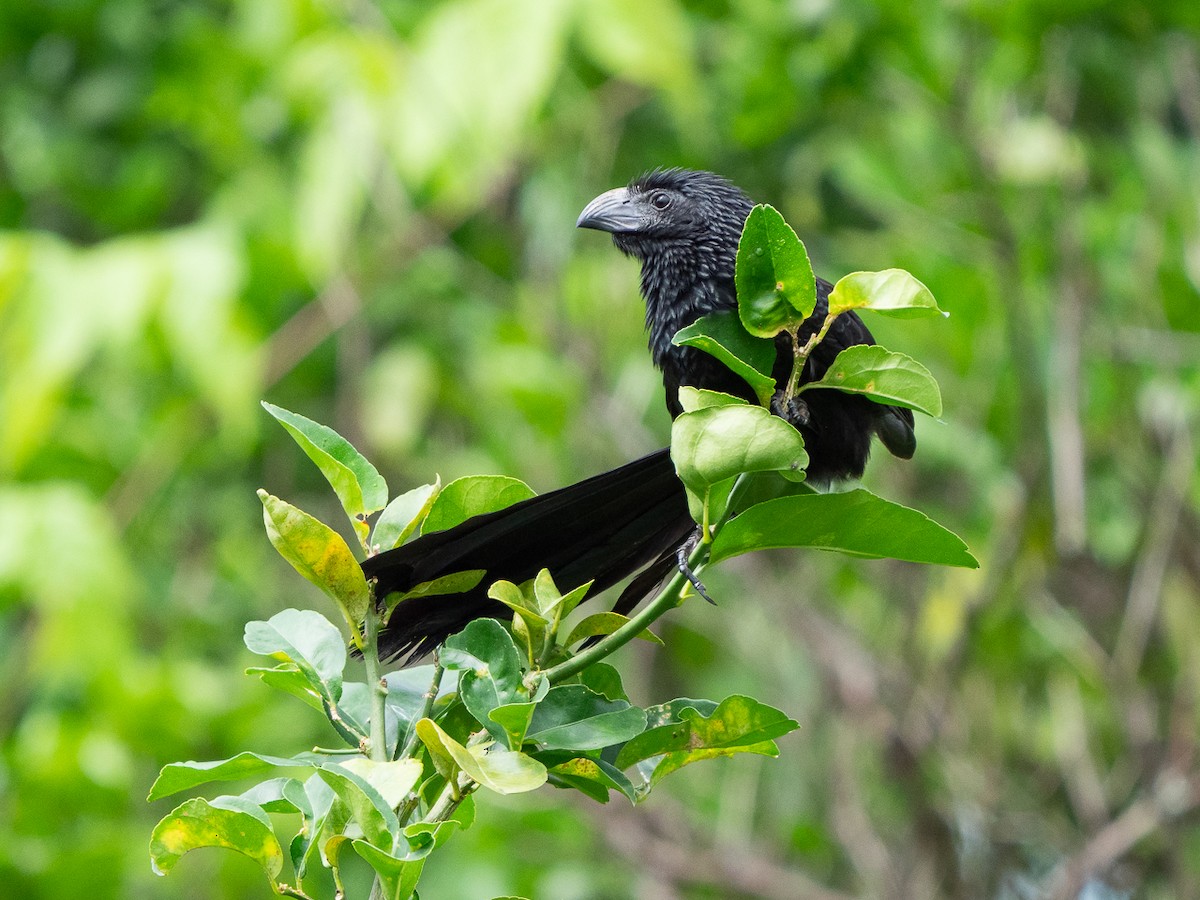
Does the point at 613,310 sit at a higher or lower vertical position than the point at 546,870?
higher

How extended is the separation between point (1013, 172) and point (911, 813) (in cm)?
196

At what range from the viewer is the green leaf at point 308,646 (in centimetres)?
131

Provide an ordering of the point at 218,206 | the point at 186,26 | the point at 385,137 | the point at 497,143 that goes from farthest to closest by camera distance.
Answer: the point at 186,26
the point at 218,206
the point at 385,137
the point at 497,143

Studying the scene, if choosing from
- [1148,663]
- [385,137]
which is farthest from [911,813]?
[385,137]

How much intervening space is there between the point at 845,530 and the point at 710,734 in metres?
0.24

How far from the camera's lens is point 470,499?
58.1 inches

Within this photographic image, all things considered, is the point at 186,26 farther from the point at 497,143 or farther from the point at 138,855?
the point at 138,855

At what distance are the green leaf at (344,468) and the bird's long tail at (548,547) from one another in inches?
2.3

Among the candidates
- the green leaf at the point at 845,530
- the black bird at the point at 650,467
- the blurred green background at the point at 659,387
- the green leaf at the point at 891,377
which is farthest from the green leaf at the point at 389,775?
the blurred green background at the point at 659,387

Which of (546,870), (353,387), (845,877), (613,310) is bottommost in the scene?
(845,877)

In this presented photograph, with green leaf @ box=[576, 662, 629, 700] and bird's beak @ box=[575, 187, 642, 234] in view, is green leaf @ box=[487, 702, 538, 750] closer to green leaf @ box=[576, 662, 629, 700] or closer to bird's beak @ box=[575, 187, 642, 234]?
green leaf @ box=[576, 662, 629, 700]

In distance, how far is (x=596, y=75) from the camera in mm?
5027

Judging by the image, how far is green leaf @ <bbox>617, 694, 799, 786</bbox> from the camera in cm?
135

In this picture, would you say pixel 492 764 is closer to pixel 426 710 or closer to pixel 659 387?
pixel 426 710
